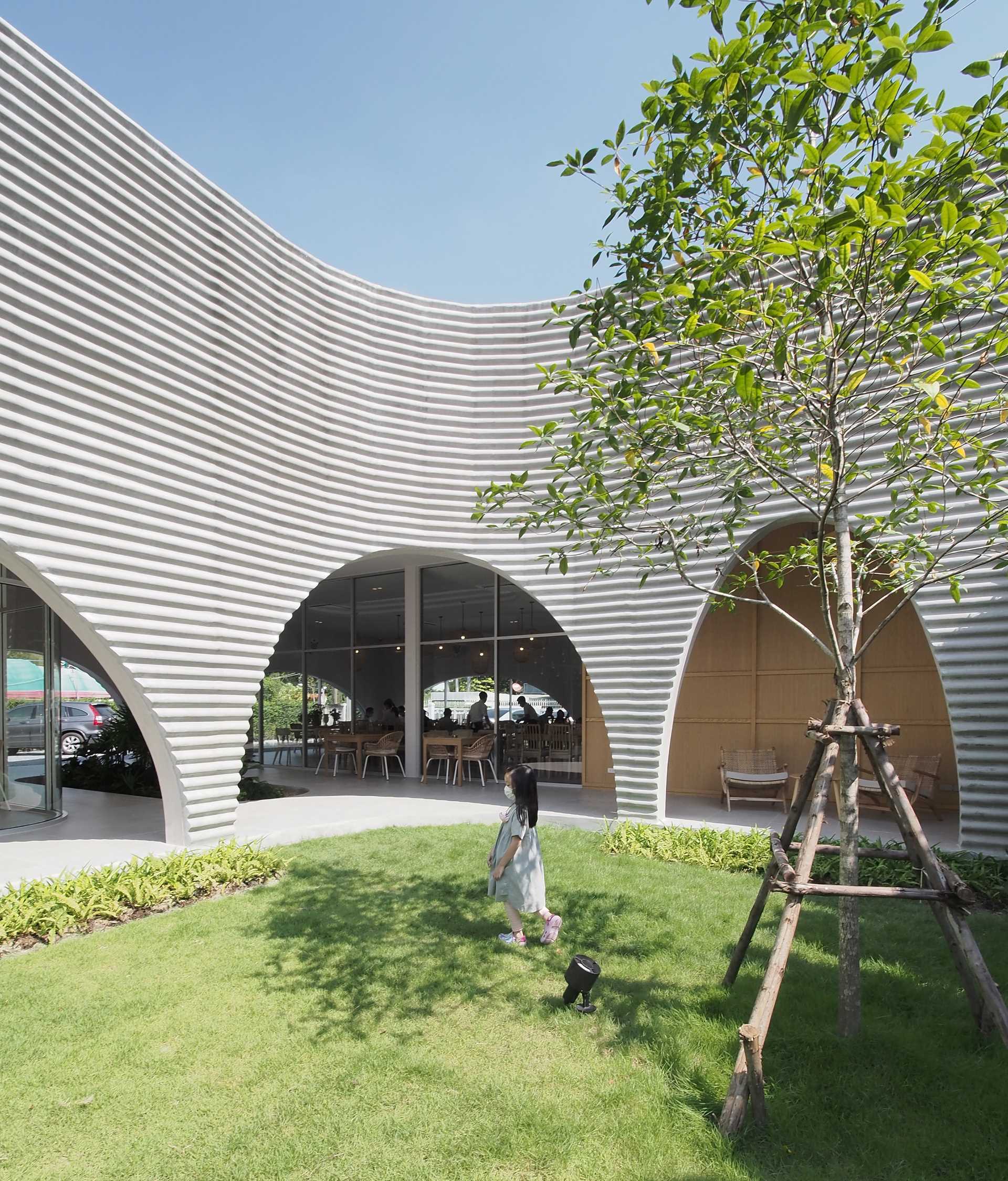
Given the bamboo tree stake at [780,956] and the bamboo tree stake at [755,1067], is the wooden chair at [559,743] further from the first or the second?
the bamboo tree stake at [755,1067]

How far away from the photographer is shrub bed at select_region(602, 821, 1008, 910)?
5.75m

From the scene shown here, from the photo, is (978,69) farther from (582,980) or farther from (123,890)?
(123,890)

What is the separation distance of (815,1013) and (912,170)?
3.70 m

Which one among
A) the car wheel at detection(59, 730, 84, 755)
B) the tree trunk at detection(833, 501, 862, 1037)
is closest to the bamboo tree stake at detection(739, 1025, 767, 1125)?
the tree trunk at detection(833, 501, 862, 1037)

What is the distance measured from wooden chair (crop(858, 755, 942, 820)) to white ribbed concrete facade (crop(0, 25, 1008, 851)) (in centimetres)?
144

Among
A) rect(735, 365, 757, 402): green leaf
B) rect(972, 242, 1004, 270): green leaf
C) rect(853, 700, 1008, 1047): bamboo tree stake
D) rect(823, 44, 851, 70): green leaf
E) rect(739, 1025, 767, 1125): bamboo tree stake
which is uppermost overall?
rect(823, 44, 851, 70): green leaf

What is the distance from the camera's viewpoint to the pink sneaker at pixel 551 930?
468 cm

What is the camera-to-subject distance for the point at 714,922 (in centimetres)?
502

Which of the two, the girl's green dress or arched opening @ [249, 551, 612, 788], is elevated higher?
arched opening @ [249, 551, 612, 788]

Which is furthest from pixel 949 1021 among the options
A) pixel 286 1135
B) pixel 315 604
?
pixel 315 604

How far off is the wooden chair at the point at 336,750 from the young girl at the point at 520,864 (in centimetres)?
800

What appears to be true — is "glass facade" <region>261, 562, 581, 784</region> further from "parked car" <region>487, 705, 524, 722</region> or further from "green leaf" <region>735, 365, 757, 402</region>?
"green leaf" <region>735, 365, 757, 402</region>

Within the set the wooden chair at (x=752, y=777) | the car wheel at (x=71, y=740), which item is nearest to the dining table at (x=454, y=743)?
the wooden chair at (x=752, y=777)

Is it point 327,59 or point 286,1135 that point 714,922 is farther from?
point 327,59
